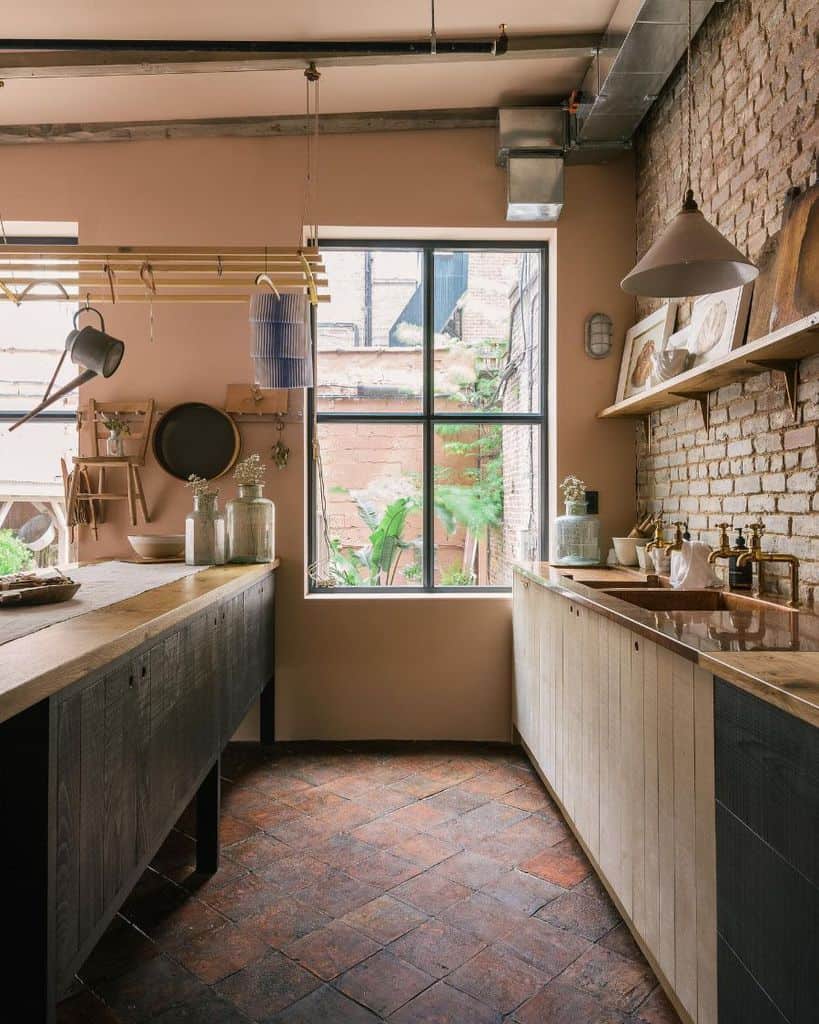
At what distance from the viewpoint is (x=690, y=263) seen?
2.29m

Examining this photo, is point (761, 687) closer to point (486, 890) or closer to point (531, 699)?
point (486, 890)

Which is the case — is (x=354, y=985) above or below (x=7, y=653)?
below

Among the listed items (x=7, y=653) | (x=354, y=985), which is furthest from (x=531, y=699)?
(x=7, y=653)

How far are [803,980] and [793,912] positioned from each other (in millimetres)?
94

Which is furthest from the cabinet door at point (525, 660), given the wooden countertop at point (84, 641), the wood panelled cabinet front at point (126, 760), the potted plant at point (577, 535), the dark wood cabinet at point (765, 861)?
the dark wood cabinet at point (765, 861)

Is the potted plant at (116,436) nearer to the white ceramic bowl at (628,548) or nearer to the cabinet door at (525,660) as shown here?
the cabinet door at (525,660)

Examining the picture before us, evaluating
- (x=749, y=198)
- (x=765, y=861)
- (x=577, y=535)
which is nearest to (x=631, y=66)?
(x=749, y=198)

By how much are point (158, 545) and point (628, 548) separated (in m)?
2.32

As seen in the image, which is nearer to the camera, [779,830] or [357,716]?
[779,830]

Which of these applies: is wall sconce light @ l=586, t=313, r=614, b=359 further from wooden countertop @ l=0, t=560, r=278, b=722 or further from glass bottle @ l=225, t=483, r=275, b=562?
wooden countertop @ l=0, t=560, r=278, b=722

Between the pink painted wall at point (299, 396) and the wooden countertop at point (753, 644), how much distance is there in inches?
62.7

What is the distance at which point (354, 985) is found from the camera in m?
1.98

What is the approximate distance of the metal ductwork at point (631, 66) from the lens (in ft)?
9.51

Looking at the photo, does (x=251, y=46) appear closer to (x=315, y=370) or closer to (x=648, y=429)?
(x=315, y=370)
